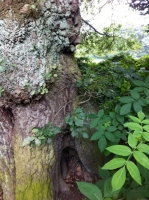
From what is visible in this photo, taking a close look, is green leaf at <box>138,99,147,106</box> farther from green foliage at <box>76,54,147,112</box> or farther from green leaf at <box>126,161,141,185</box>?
green leaf at <box>126,161,141,185</box>

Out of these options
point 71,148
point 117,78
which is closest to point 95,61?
point 117,78

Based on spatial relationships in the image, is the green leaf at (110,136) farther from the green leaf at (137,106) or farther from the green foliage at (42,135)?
the green foliage at (42,135)

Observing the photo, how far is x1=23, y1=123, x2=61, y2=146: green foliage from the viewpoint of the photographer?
1426mm

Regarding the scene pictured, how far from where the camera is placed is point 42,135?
4.75 feet

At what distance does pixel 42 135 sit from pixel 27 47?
0.65 m

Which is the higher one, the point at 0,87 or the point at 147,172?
the point at 0,87

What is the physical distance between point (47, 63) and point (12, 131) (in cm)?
62

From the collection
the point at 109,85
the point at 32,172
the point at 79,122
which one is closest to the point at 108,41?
the point at 109,85

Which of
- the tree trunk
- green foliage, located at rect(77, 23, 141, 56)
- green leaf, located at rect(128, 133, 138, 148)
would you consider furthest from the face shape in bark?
green foliage, located at rect(77, 23, 141, 56)

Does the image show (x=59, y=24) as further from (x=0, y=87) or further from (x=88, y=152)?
(x=88, y=152)

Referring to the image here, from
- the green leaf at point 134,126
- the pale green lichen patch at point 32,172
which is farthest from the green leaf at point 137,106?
the pale green lichen patch at point 32,172

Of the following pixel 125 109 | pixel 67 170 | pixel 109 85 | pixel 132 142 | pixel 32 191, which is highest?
pixel 109 85

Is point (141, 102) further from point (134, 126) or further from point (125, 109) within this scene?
point (134, 126)

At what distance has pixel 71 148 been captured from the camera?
1.90 metres
